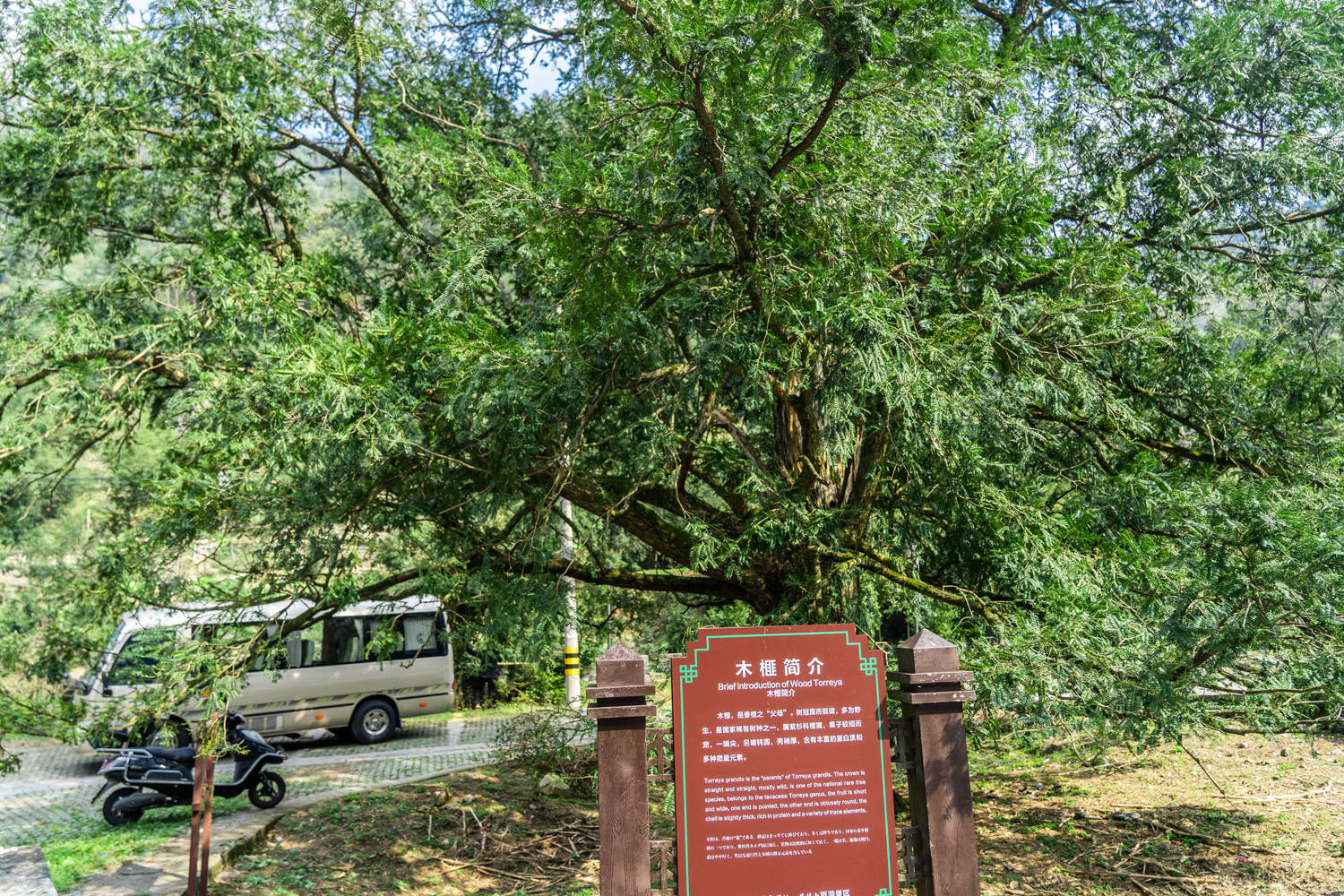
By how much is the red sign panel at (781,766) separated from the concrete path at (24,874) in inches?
193

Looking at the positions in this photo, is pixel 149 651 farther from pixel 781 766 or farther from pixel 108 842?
pixel 781 766

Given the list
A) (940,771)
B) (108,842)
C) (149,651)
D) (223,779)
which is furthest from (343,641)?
(940,771)

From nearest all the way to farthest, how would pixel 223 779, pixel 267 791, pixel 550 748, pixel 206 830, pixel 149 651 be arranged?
pixel 149 651 < pixel 206 830 < pixel 550 748 < pixel 267 791 < pixel 223 779

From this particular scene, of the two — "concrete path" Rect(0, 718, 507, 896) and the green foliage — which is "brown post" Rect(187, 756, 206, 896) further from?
the green foliage

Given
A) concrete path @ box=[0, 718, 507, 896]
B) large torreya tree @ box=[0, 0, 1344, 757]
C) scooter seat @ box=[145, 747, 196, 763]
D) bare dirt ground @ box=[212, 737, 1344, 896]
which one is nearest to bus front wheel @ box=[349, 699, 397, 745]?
concrete path @ box=[0, 718, 507, 896]

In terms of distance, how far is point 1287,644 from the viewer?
188 inches

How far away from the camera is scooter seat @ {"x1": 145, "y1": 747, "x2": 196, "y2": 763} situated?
30.6 ft

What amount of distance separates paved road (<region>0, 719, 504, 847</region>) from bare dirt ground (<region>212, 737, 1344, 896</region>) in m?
1.78

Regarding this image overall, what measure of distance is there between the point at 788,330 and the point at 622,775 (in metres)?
3.07

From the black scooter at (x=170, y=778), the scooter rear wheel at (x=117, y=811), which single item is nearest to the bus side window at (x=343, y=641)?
the black scooter at (x=170, y=778)

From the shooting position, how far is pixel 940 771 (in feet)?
14.5

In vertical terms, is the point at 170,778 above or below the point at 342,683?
below

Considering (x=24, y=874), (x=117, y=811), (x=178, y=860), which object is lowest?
(x=178, y=860)

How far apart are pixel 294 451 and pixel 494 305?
322 cm
